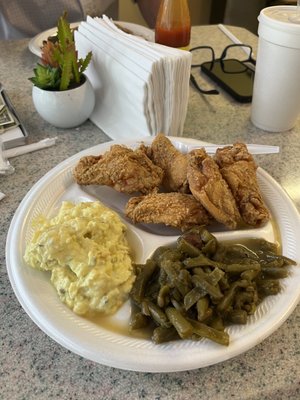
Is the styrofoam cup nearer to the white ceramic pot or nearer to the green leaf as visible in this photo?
the white ceramic pot

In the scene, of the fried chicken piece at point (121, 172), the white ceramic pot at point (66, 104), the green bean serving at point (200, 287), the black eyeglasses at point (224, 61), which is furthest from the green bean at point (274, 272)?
the black eyeglasses at point (224, 61)

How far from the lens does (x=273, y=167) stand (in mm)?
1545

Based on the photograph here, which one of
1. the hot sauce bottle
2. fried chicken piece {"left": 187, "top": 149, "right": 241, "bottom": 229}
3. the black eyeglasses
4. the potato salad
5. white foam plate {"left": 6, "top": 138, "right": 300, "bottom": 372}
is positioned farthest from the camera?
the black eyeglasses

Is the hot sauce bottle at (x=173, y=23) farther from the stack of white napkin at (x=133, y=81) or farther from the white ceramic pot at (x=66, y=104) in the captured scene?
the white ceramic pot at (x=66, y=104)

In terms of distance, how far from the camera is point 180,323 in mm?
888

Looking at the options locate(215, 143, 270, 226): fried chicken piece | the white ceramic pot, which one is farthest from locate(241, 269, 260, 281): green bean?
the white ceramic pot

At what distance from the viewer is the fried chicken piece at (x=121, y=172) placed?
1.29 metres

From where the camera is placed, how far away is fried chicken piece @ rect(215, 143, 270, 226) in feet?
3.92

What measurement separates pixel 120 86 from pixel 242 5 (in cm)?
290

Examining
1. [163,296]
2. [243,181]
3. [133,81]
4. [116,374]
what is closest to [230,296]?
[163,296]

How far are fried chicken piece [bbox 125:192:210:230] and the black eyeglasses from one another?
885 millimetres

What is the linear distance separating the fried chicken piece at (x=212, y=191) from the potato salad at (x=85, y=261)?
26 cm

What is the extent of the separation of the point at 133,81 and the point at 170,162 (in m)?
0.36

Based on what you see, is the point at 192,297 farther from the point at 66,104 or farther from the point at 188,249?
the point at 66,104
